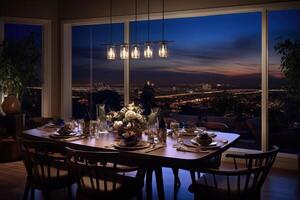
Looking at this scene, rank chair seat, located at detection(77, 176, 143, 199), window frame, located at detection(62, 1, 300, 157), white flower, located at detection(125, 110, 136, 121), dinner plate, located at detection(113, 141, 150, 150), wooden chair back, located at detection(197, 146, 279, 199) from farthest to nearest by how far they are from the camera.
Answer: window frame, located at detection(62, 1, 300, 157), white flower, located at detection(125, 110, 136, 121), dinner plate, located at detection(113, 141, 150, 150), chair seat, located at detection(77, 176, 143, 199), wooden chair back, located at detection(197, 146, 279, 199)

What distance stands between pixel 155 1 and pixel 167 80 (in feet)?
5.17

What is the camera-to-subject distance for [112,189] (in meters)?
2.95

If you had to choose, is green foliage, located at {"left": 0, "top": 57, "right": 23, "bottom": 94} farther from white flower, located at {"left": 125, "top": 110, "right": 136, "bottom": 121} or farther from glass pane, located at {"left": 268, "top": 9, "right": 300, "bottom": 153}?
glass pane, located at {"left": 268, "top": 9, "right": 300, "bottom": 153}

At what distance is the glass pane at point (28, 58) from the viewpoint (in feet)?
19.3

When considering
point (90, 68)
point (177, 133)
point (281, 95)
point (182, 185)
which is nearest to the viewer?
point (177, 133)

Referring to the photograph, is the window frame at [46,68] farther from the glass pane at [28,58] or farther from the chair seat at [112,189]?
the chair seat at [112,189]

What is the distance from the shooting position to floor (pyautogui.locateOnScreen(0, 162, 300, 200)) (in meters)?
4.06

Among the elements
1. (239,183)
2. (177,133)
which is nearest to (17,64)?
(177,133)

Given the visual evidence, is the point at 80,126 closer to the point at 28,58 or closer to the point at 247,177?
the point at 247,177

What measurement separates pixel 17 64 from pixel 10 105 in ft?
2.23

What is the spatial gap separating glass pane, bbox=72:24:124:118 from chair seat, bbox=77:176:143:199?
4126 mm

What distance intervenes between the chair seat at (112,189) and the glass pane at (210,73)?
10.1 ft

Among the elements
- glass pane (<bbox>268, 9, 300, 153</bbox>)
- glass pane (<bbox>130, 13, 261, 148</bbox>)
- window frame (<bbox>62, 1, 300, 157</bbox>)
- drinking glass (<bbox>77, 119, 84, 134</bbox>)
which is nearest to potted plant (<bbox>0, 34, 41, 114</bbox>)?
window frame (<bbox>62, 1, 300, 157</bbox>)

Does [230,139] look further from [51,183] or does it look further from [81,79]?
[81,79]
